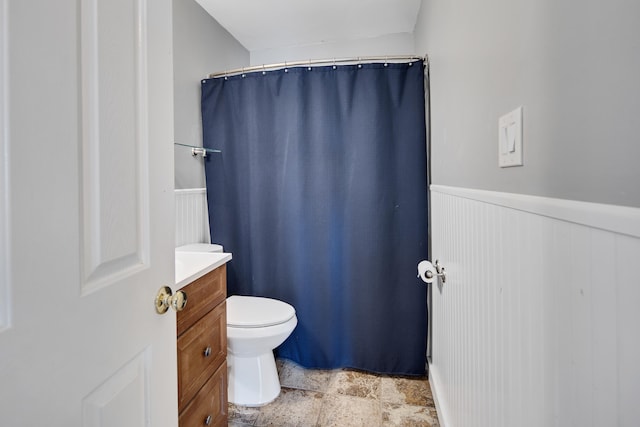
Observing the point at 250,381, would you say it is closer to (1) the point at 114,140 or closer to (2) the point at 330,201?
(2) the point at 330,201

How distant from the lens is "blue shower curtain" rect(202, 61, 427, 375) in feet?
5.57

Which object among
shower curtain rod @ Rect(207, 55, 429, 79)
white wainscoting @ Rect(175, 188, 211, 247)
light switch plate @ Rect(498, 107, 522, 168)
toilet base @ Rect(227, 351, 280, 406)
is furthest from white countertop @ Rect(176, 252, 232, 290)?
shower curtain rod @ Rect(207, 55, 429, 79)

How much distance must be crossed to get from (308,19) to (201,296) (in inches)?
73.5

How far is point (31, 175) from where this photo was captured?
374 mm

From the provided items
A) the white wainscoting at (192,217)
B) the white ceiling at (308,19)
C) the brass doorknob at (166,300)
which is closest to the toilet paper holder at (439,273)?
the brass doorknob at (166,300)

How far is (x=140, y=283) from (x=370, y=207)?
1.31m

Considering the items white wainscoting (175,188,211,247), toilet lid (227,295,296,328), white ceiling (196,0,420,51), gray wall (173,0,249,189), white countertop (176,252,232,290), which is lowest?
toilet lid (227,295,296,328)

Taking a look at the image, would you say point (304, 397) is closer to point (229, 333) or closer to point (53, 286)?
point (229, 333)

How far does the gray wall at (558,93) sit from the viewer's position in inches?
14.9

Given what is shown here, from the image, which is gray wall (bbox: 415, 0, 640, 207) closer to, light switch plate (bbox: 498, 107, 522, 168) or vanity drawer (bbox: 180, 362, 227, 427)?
light switch plate (bbox: 498, 107, 522, 168)

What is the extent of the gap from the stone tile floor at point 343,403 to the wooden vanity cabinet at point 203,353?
0.31m

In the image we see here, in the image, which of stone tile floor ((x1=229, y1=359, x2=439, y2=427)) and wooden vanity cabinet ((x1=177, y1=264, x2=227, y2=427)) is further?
stone tile floor ((x1=229, y1=359, x2=439, y2=427))

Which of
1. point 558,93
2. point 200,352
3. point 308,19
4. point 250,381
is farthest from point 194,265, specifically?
point 308,19

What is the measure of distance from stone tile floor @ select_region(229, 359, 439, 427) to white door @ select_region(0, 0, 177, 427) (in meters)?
0.95
